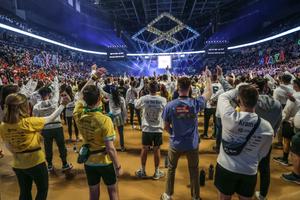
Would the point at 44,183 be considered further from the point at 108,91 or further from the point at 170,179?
the point at 108,91

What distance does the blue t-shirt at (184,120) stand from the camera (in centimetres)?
393

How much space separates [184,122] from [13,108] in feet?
7.54

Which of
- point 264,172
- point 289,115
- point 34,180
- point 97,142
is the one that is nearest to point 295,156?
point 289,115

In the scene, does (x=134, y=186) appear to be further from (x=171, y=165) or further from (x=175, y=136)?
(x=175, y=136)

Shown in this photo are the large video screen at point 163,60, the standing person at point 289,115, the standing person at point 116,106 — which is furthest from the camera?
the large video screen at point 163,60

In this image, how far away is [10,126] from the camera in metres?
3.09

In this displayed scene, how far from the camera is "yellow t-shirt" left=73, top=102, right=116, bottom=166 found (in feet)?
10.1

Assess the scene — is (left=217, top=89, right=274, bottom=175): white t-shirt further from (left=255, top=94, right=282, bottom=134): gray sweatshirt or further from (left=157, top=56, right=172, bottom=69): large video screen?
(left=157, top=56, right=172, bottom=69): large video screen

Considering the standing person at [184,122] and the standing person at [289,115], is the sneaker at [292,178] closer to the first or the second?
the standing person at [289,115]

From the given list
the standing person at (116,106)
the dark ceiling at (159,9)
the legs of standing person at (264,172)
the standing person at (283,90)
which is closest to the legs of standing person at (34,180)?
the legs of standing person at (264,172)

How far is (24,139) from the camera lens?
316 centimetres

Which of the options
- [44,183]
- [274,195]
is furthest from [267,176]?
[44,183]

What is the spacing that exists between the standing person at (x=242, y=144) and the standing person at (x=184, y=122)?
38.3 inches

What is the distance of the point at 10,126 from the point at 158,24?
36455mm
